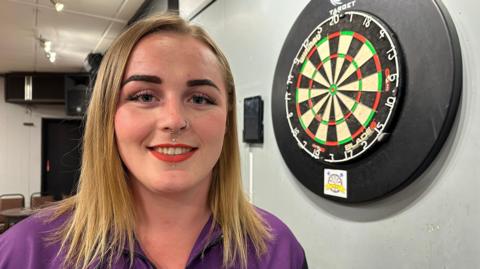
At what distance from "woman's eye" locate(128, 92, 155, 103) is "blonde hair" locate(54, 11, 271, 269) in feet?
0.13

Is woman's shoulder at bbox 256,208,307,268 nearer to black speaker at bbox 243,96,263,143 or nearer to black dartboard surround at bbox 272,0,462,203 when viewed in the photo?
black dartboard surround at bbox 272,0,462,203

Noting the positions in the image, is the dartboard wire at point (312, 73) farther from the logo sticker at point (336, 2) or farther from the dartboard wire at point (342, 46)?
the logo sticker at point (336, 2)

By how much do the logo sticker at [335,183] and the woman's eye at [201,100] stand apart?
58 centimetres

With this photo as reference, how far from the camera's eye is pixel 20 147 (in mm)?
6102

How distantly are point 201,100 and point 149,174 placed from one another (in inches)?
8.5

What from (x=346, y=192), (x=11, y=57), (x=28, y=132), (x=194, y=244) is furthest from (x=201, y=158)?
(x=28, y=132)

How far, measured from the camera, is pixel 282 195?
1479mm

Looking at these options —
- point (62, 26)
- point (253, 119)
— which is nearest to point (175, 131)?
point (253, 119)

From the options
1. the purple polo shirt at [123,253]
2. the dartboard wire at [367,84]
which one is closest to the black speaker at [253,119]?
the dartboard wire at [367,84]

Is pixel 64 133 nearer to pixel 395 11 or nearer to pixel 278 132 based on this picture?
pixel 278 132

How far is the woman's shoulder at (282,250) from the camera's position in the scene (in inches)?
33.4

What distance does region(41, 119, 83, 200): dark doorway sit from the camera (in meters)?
6.39

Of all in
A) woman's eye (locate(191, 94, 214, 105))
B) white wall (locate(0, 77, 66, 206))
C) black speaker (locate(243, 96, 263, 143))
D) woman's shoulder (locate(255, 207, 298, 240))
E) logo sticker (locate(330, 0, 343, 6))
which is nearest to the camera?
woman's eye (locate(191, 94, 214, 105))

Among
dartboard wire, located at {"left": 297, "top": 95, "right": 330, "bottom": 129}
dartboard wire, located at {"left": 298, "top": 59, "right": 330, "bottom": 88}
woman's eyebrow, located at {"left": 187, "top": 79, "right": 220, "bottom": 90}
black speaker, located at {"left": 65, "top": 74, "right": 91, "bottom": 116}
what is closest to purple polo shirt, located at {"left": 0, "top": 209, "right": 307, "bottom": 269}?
woman's eyebrow, located at {"left": 187, "top": 79, "right": 220, "bottom": 90}
